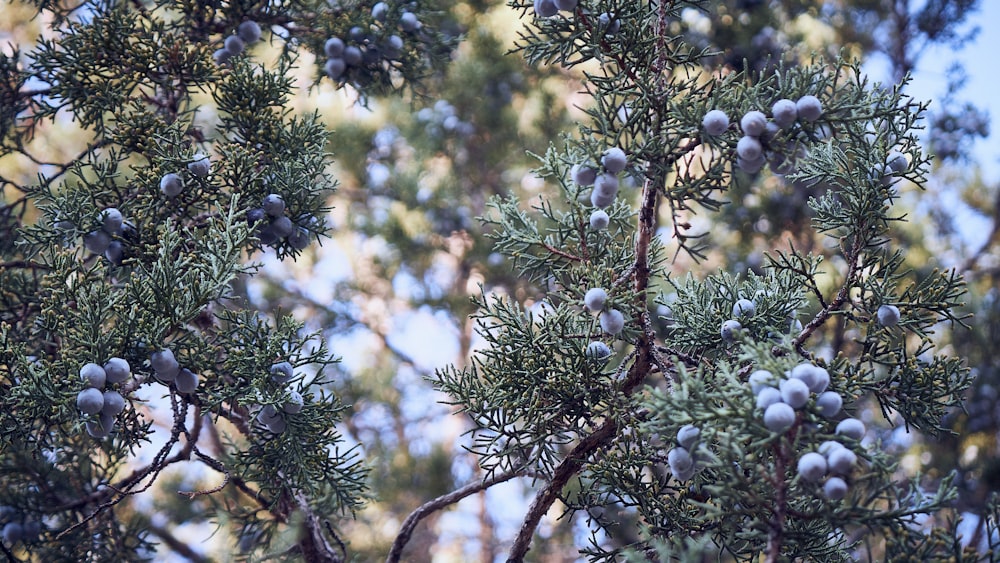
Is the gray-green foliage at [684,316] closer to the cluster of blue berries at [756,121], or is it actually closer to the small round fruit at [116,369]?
the cluster of blue berries at [756,121]

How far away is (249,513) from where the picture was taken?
2117mm

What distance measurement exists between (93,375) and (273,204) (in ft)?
1.69

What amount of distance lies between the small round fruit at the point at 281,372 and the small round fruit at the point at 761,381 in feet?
2.86

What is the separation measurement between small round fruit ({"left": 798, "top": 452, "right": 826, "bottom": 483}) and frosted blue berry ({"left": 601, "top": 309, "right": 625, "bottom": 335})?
1.30 ft

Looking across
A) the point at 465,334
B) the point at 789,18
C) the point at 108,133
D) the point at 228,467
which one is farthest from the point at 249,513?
the point at 789,18

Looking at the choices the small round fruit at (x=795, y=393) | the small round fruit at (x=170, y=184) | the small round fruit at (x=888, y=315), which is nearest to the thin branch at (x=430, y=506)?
the small round fruit at (x=795, y=393)

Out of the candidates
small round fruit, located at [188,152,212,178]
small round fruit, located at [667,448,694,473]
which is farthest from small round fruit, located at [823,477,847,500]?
small round fruit, located at [188,152,212,178]

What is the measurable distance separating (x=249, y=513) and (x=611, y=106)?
1382 mm

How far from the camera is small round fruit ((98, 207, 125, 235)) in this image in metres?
1.72

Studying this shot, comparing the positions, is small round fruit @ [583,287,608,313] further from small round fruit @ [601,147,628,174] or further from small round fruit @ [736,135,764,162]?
small round fruit @ [736,135,764,162]

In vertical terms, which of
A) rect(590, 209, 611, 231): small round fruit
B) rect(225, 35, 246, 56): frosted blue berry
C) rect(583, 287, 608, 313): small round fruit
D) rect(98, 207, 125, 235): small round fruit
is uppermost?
rect(225, 35, 246, 56): frosted blue berry

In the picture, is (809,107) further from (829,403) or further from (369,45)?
(369,45)

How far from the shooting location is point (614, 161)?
56.2 inches

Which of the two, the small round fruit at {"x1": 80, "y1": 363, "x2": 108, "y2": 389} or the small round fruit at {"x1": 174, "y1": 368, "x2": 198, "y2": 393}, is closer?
the small round fruit at {"x1": 80, "y1": 363, "x2": 108, "y2": 389}
